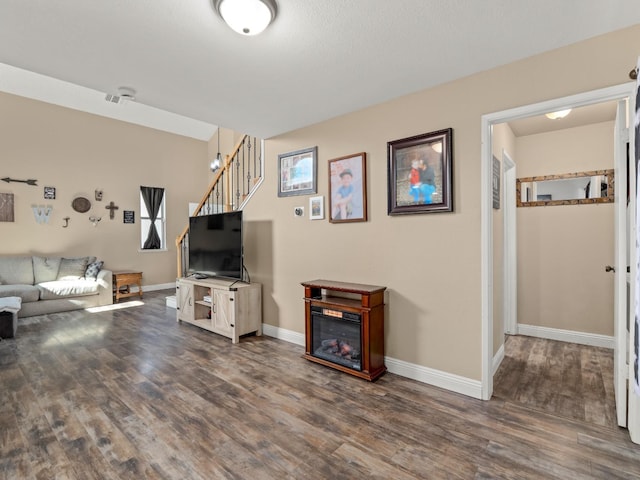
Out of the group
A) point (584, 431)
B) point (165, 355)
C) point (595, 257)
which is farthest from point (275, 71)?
point (595, 257)

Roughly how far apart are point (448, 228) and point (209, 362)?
100 inches

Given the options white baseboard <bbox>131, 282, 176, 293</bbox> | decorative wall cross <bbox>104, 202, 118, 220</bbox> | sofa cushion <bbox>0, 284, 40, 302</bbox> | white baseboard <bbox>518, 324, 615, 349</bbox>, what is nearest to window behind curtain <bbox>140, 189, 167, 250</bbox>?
decorative wall cross <bbox>104, 202, 118, 220</bbox>

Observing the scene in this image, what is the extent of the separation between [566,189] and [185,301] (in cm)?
502

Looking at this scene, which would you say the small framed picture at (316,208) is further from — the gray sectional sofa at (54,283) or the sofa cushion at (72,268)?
the sofa cushion at (72,268)

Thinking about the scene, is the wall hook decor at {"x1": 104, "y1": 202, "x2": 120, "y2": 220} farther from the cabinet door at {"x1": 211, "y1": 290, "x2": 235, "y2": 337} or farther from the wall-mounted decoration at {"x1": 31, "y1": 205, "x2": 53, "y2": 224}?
the cabinet door at {"x1": 211, "y1": 290, "x2": 235, "y2": 337}

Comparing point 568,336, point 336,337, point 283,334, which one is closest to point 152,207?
point 283,334

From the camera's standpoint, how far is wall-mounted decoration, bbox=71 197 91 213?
6.12 meters

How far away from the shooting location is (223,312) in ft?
12.6

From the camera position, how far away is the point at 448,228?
256cm

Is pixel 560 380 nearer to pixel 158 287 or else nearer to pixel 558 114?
pixel 558 114

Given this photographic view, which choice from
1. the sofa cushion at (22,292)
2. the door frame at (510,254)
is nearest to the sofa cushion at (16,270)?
the sofa cushion at (22,292)

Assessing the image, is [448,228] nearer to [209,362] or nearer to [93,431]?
[209,362]

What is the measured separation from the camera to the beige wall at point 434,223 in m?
2.10

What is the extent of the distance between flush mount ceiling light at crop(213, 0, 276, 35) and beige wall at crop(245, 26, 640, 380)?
1.49 meters
